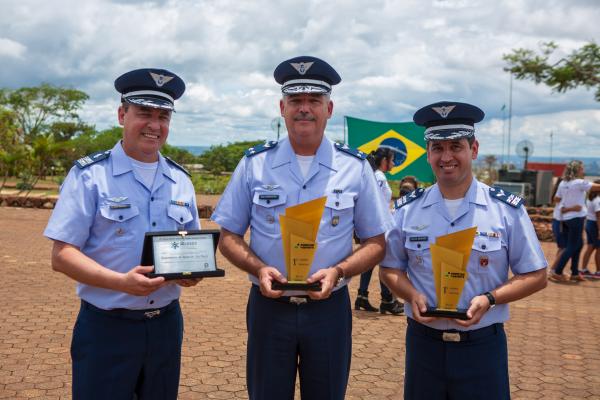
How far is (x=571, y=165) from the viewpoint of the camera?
1055cm

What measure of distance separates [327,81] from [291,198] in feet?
2.16

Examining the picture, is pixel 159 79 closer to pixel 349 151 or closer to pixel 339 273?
pixel 349 151

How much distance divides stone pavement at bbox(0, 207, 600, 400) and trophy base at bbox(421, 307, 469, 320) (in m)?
2.42

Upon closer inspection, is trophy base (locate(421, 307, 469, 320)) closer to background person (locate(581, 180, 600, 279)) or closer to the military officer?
→ the military officer

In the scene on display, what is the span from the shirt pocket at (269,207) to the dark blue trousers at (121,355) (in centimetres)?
68

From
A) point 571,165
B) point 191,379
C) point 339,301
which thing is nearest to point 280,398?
point 339,301

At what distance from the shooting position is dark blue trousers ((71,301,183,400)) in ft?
9.41

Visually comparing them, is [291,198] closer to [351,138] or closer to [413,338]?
[413,338]

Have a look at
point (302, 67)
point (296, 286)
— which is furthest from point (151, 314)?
point (302, 67)

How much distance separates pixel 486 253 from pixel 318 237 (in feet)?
2.76

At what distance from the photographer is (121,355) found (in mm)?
2889

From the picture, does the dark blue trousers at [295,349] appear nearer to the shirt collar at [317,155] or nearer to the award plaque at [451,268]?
the award plaque at [451,268]

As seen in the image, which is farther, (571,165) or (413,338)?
(571,165)

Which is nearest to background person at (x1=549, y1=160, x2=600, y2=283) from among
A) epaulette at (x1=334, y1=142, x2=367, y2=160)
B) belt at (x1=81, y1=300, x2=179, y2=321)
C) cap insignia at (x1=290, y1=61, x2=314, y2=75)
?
epaulette at (x1=334, y1=142, x2=367, y2=160)
